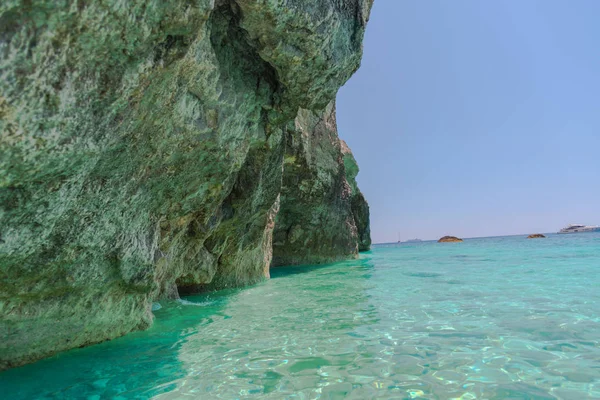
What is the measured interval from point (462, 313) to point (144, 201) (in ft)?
20.0

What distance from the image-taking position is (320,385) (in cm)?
375

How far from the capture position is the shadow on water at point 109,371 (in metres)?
3.91

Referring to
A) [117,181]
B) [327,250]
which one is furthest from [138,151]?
[327,250]

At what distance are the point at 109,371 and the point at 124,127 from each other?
10.3ft

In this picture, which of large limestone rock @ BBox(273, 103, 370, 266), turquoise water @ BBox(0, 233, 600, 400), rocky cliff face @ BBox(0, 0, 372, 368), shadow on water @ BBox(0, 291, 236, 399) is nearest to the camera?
rocky cliff face @ BBox(0, 0, 372, 368)

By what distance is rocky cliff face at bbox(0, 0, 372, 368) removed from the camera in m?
3.18

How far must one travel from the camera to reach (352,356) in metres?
4.54

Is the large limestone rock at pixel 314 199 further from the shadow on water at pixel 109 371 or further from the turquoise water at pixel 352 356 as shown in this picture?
the shadow on water at pixel 109 371

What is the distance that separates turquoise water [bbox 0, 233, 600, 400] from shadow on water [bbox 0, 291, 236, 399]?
0.01m

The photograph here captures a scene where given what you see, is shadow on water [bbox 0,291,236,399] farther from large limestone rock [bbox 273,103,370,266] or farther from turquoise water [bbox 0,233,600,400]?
large limestone rock [bbox 273,103,370,266]

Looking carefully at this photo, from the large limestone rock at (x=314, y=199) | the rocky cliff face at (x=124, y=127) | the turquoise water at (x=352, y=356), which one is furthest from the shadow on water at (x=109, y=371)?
the large limestone rock at (x=314, y=199)

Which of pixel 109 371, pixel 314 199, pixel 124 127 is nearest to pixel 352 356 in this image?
pixel 109 371

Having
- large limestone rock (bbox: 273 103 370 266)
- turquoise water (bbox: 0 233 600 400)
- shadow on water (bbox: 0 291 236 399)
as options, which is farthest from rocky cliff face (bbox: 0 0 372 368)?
large limestone rock (bbox: 273 103 370 266)

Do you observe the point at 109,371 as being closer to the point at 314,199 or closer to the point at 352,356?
the point at 352,356
